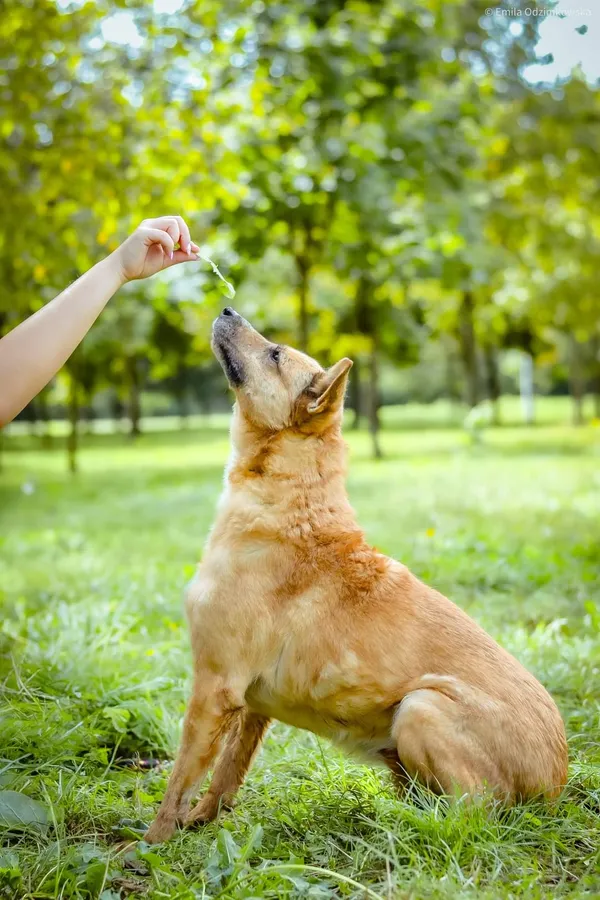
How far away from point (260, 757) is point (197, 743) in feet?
3.22

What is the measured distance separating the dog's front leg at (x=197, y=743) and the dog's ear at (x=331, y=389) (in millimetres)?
1158

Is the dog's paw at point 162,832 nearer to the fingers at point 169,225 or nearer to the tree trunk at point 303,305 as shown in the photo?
the fingers at point 169,225

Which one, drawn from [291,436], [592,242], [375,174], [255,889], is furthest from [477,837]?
[592,242]

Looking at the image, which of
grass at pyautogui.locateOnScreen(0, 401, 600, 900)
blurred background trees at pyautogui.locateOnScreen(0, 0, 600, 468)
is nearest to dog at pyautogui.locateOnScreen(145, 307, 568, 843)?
grass at pyautogui.locateOnScreen(0, 401, 600, 900)

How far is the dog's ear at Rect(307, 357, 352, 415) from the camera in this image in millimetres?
3416

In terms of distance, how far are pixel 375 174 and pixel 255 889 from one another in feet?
31.1

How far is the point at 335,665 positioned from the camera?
3117 mm

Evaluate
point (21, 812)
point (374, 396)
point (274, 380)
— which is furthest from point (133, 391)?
point (21, 812)

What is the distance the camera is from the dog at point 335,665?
302 centimetres

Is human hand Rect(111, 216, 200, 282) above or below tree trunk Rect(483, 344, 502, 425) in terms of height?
above

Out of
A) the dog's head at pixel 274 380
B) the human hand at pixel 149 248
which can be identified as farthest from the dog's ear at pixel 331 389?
the human hand at pixel 149 248

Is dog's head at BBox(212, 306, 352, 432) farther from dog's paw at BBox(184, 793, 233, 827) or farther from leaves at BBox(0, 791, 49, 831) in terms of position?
leaves at BBox(0, 791, 49, 831)

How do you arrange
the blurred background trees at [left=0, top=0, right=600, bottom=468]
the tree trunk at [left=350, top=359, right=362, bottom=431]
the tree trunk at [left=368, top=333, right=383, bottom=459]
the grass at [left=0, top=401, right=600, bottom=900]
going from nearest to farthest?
1. the grass at [left=0, top=401, right=600, bottom=900]
2. the blurred background trees at [left=0, top=0, right=600, bottom=468]
3. the tree trunk at [left=368, top=333, right=383, bottom=459]
4. the tree trunk at [left=350, top=359, right=362, bottom=431]

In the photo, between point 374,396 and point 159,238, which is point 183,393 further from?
point 159,238
